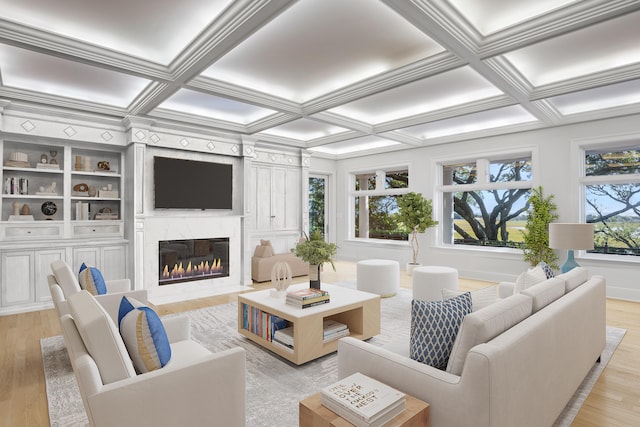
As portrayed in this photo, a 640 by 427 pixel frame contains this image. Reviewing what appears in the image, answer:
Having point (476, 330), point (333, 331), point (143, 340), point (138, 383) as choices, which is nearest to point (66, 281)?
point (143, 340)

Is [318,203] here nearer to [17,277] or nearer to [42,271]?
[42,271]

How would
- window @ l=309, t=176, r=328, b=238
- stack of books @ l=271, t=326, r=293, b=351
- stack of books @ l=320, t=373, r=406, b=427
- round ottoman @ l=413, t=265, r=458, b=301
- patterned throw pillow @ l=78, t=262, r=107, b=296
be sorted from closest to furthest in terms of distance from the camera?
stack of books @ l=320, t=373, r=406, b=427 → patterned throw pillow @ l=78, t=262, r=107, b=296 → stack of books @ l=271, t=326, r=293, b=351 → round ottoman @ l=413, t=265, r=458, b=301 → window @ l=309, t=176, r=328, b=238

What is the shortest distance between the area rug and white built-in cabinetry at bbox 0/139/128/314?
1409 mm

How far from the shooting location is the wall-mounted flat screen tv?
524 centimetres

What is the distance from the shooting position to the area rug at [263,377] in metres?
2.20

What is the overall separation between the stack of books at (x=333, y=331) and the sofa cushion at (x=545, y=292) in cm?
161

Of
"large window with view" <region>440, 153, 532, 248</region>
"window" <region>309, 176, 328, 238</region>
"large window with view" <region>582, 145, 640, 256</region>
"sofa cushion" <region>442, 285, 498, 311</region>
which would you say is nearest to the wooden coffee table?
"sofa cushion" <region>442, 285, 498, 311</region>

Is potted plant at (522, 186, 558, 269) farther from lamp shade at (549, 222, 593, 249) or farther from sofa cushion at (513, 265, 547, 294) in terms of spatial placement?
sofa cushion at (513, 265, 547, 294)

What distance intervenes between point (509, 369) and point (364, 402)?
2.03 feet

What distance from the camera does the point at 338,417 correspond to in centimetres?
136

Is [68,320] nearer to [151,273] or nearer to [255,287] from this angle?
[151,273]

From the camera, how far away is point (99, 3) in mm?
2561

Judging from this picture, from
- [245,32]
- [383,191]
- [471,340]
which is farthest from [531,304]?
[383,191]

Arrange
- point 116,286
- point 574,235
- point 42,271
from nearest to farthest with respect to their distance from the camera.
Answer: point 116,286 → point 574,235 → point 42,271
